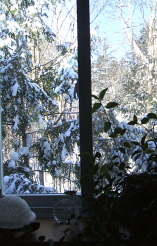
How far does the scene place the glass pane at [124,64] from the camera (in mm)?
1712

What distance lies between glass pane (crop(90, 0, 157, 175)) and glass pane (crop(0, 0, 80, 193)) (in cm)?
13

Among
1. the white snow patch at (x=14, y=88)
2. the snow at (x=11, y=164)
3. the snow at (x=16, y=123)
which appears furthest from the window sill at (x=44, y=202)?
the white snow patch at (x=14, y=88)

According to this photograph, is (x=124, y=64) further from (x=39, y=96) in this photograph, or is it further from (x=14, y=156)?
(x=14, y=156)

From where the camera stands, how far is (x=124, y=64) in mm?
1725

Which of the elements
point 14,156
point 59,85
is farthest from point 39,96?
point 14,156

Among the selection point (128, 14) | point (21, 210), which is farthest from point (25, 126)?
point (128, 14)

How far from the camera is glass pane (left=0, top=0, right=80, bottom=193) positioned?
1.75 metres

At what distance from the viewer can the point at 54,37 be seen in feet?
5.76

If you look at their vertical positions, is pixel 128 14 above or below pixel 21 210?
above

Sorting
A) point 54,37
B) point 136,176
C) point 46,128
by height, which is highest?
point 54,37

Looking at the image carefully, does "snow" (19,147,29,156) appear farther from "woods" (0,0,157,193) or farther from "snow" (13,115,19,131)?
"snow" (13,115,19,131)

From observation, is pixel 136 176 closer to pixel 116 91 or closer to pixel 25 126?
pixel 116 91

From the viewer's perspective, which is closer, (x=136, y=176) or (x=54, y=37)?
(x=136, y=176)

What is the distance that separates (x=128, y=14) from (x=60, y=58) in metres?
0.46
